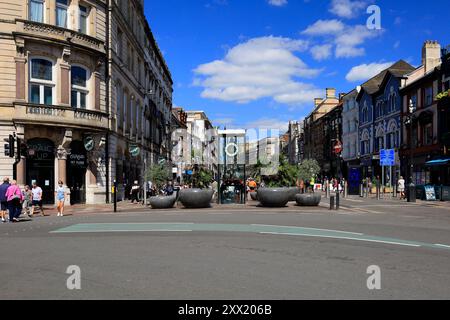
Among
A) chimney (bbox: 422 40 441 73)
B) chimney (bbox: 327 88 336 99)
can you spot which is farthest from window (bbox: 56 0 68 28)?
chimney (bbox: 327 88 336 99)

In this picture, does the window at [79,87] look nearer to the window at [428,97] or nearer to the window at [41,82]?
the window at [41,82]

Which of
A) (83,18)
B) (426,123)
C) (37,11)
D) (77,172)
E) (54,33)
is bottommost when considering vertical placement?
(77,172)

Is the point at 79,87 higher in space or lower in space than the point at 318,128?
lower

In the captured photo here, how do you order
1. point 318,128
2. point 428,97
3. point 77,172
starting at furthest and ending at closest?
1. point 318,128
2. point 428,97
3. point 77,172

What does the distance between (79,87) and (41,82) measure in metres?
2.82

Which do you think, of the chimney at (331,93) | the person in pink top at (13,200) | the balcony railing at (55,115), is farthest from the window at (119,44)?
the chimney at (331,93)

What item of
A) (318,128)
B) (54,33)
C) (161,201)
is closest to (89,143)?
(54,33)

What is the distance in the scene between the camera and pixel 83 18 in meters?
30.9

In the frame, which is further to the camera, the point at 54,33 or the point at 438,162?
the point at 438,162

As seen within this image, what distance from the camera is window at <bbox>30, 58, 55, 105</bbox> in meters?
27.8

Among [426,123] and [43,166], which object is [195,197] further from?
[426,123]

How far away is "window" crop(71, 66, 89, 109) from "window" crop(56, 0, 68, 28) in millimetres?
2813
